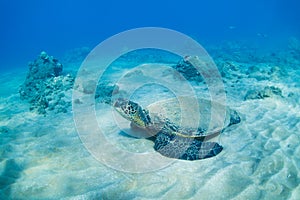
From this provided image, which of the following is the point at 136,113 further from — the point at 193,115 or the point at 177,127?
the point at 193,115

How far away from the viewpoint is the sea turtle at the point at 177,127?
154 inches

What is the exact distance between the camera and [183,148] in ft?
12.9

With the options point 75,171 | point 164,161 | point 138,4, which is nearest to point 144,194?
point 164,161

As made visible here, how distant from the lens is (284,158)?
150 inches

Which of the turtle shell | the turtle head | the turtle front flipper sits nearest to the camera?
the turtle front flipper

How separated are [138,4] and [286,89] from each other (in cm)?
15928

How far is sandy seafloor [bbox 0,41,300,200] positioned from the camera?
10.1ft

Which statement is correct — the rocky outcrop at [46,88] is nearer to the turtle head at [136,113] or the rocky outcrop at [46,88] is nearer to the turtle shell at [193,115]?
the turtle head at [136,113]

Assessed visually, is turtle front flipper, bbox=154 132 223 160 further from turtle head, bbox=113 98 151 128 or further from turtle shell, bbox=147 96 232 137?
turtle head, bbox=113 98 151 128

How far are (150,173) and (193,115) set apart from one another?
5.14ft

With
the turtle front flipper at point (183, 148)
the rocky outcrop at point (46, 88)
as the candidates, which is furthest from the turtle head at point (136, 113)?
the rocky outcrop at point (46, 88)

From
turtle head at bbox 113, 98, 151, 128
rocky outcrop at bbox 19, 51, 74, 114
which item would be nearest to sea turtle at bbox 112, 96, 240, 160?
turtle head at bbox 113, 98, 151, 128

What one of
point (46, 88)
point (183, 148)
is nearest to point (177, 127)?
point (183, 148)

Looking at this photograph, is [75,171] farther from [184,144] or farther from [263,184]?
[263,184]
